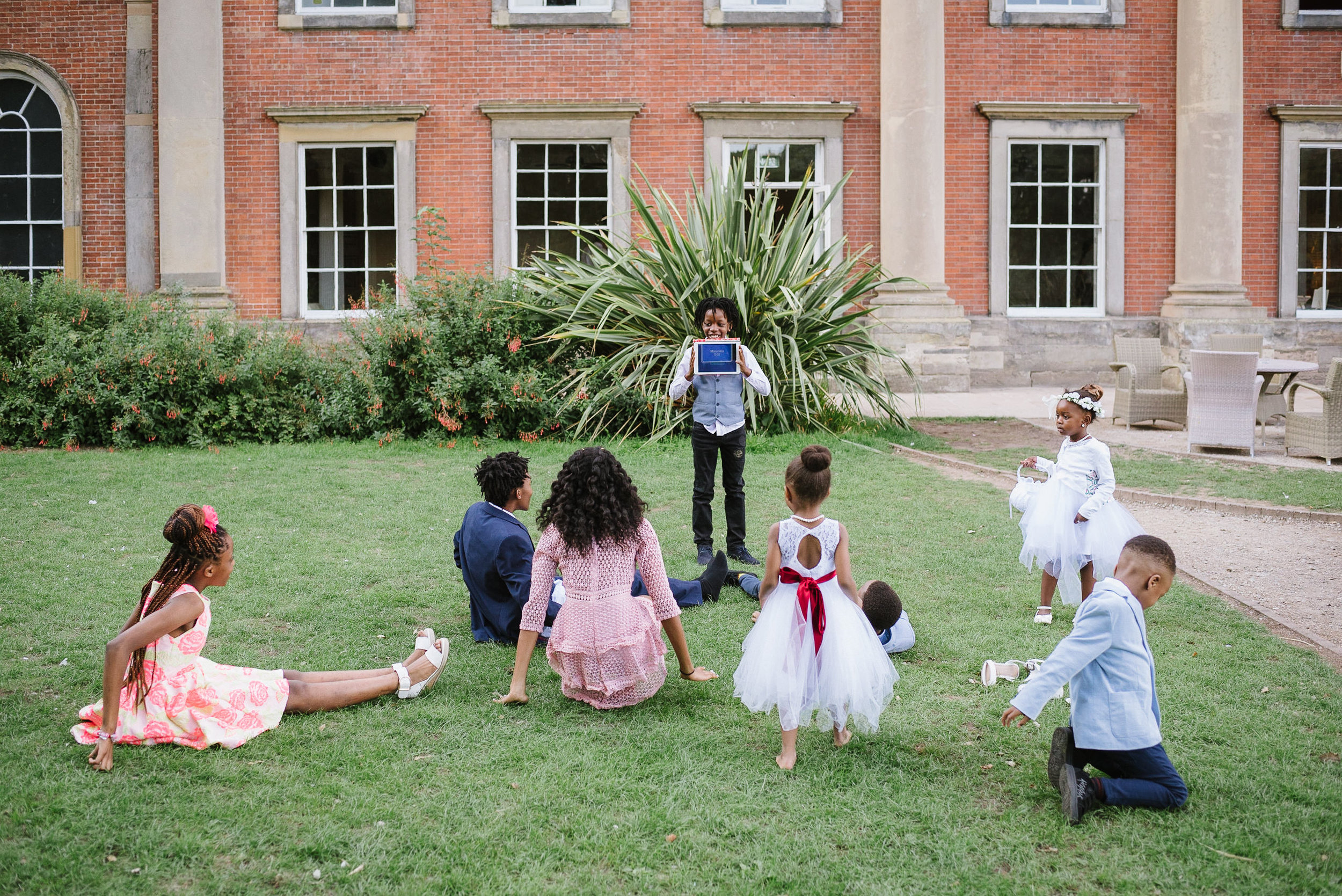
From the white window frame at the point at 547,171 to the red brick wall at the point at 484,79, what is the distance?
34cm

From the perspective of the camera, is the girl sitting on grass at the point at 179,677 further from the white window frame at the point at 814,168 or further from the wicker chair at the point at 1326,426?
the white window frame at the point at 814,168

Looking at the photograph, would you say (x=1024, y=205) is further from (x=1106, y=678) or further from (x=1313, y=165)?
(x=1106, y=678)

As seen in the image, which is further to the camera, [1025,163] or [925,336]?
[1025,163]

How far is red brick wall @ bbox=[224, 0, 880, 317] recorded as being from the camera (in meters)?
15.3

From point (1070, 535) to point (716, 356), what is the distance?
7.01 ft

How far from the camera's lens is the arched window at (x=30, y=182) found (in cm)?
1549

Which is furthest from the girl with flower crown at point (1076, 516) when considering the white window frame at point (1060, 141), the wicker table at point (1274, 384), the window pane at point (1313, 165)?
the window pane at point (1313, 165)

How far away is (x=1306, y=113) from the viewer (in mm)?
15641

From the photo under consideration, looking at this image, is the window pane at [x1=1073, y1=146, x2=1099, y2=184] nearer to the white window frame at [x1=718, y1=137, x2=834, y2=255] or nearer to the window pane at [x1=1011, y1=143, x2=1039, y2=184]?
the window pane at [x1=1011, y1=143, x2=1039, y2=184]

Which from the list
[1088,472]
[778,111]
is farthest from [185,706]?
[778,111]

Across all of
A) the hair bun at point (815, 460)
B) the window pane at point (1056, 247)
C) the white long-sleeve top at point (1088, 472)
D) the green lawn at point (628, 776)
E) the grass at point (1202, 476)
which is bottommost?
the green lawn at point (628, 776)

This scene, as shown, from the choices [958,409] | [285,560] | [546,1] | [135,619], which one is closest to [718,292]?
[958,409]

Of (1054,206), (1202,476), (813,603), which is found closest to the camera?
(813,603)

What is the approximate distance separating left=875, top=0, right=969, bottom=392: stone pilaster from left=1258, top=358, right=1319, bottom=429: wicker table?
11.9ft
